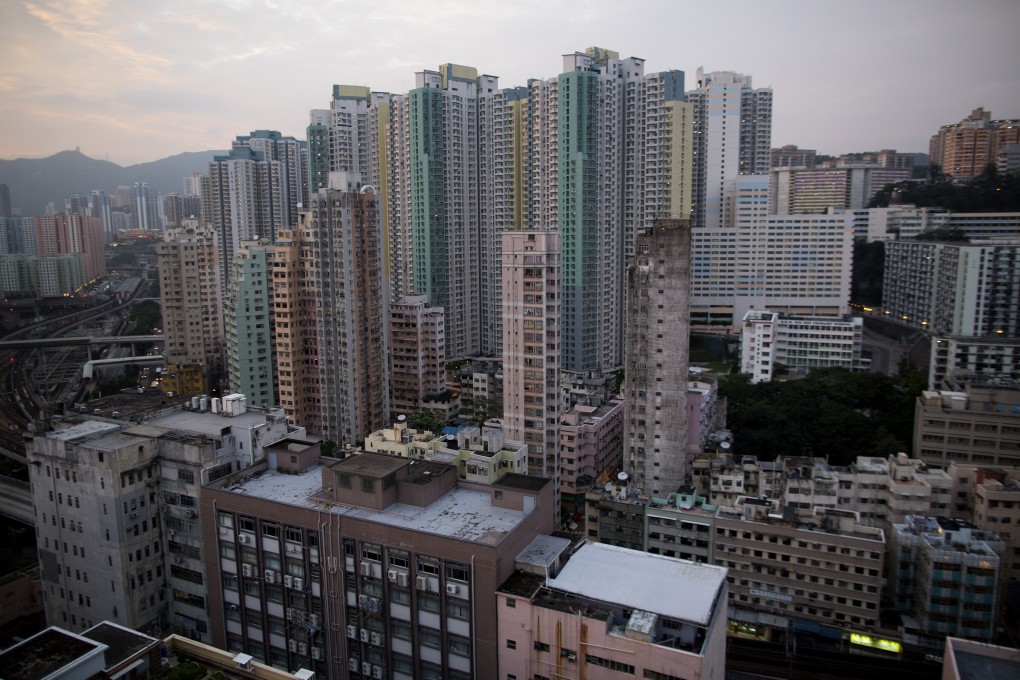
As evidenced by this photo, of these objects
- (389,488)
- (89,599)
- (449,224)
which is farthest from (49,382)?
(389,488)

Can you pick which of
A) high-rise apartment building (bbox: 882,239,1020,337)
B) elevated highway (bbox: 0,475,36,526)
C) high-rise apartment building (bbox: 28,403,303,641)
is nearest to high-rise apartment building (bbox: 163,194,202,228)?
elevated highway (bbox: 0,475,36,526)

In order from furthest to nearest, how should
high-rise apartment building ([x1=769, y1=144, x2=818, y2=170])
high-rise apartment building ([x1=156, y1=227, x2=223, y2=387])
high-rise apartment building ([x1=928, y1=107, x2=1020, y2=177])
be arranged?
high-rise apartment building ([x1=769, y1=144, x2=818, y2=170]), high-rise apartment building ([x1=928, y1=107, x2=1020, y2=177]), high-rise apartment building ([x1=156, y1=227, x2=223, y2=387])

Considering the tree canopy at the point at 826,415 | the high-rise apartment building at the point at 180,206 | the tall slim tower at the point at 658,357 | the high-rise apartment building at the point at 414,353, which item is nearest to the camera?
the tall slim tower at the point at 658,357

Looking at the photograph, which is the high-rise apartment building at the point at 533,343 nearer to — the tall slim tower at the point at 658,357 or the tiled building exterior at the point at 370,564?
the tall slim tower at the point at 658,357

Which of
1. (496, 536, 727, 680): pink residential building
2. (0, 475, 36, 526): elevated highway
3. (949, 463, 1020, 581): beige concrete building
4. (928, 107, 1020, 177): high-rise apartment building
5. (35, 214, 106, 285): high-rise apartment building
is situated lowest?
(0, 475, 36, 526): elevated highway

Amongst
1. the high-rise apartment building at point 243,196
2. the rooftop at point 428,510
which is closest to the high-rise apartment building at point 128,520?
the rooftop at point 428,510

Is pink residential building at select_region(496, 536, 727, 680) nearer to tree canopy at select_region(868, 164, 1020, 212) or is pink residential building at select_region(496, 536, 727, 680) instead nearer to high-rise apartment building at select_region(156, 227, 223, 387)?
high-rise apartment building at select_region(156, 227, 223, 387)
